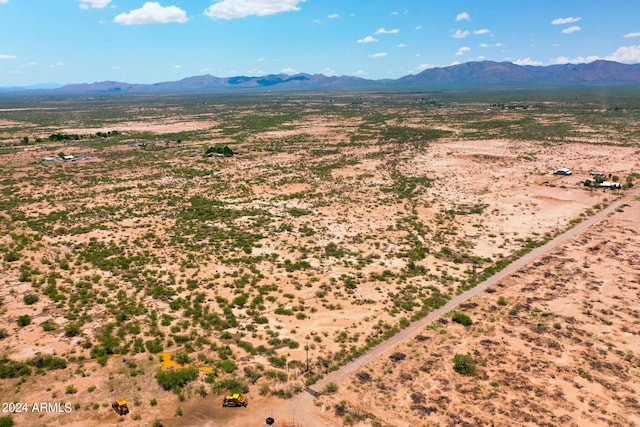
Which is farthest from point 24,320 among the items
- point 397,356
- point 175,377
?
point 397,356

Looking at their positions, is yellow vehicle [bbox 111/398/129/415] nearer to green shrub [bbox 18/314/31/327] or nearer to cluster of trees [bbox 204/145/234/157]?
green shrub [bbox 18/314/31/327]

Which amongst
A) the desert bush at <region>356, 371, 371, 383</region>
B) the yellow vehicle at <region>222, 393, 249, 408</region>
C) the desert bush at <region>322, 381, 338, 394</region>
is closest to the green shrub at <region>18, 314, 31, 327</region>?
the yellow vehicle at <region>222, 393, 249, 408</region>

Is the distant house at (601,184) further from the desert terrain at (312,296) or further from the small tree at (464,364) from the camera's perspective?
the small tree at (464,364)

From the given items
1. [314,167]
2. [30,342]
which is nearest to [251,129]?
[314,167]

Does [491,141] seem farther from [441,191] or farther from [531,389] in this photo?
[531,389]

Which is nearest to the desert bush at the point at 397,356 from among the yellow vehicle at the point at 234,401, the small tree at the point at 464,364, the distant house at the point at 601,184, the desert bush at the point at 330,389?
the small tree at the point at 464,364

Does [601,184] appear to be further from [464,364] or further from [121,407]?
[121,407]
